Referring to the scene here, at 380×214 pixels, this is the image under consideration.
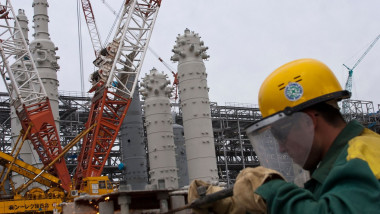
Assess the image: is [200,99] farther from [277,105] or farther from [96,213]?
[277,105]

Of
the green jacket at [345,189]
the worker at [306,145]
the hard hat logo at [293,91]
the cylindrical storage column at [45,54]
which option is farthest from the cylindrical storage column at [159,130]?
the green jacket at [345,189]

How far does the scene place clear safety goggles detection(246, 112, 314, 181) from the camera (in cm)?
296

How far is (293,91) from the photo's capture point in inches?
119

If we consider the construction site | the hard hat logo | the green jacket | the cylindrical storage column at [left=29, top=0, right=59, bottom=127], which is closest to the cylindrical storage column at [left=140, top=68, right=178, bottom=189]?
the construction site

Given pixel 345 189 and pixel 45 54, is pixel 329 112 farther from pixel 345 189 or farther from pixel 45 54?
pixel 45 54

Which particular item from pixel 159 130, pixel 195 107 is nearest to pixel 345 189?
pixel 195 107

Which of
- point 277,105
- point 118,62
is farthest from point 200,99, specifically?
point 277,105

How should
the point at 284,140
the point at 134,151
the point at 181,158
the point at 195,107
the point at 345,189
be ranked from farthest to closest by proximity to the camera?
the point at 181,158 < the point at 134,151 < the point at 195,107 < the point at 284,140 < the point at 345,189

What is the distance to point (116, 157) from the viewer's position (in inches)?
2115

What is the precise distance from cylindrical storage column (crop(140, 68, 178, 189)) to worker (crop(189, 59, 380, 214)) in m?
26.7

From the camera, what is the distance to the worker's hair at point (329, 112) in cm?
297

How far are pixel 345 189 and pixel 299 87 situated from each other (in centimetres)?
96

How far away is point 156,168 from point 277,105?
92.4 feet

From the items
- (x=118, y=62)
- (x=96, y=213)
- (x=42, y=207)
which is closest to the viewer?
(x=96, y=213)
